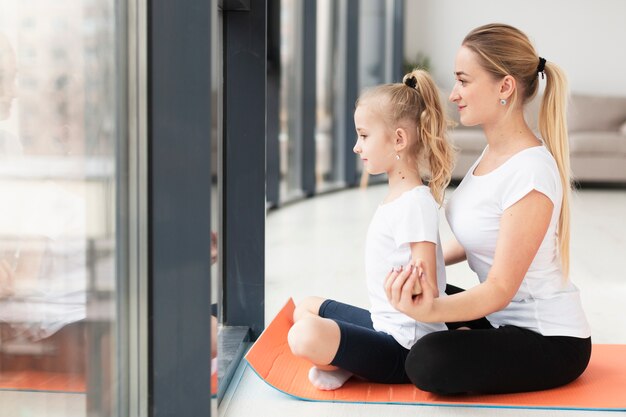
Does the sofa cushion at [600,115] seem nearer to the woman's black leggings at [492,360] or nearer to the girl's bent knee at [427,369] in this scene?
the woman's black leggings at [492,360]

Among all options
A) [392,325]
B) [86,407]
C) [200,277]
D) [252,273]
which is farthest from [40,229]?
[252,273]

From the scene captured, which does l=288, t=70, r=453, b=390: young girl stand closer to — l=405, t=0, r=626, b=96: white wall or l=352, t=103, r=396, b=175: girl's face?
l=352, t=103, r=396, b=175: girl's face

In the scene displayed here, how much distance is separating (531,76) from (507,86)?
8 cm

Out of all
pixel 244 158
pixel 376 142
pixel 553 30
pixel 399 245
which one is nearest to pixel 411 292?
pixel 399 245

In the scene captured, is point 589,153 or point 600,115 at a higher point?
point 600,115

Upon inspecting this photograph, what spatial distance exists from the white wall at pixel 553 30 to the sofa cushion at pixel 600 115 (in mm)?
450

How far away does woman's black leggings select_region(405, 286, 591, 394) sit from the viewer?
1.75 meters

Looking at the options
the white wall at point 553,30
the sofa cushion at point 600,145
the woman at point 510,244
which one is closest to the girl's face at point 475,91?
the woman at point 510,244

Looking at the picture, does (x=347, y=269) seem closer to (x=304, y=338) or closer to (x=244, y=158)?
(x=244, y=158)

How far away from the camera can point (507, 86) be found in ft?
5.97

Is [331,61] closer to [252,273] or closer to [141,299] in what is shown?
[252,273]

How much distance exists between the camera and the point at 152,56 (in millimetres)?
1385

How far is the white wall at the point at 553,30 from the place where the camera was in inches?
310

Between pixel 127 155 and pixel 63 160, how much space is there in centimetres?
A: 25
